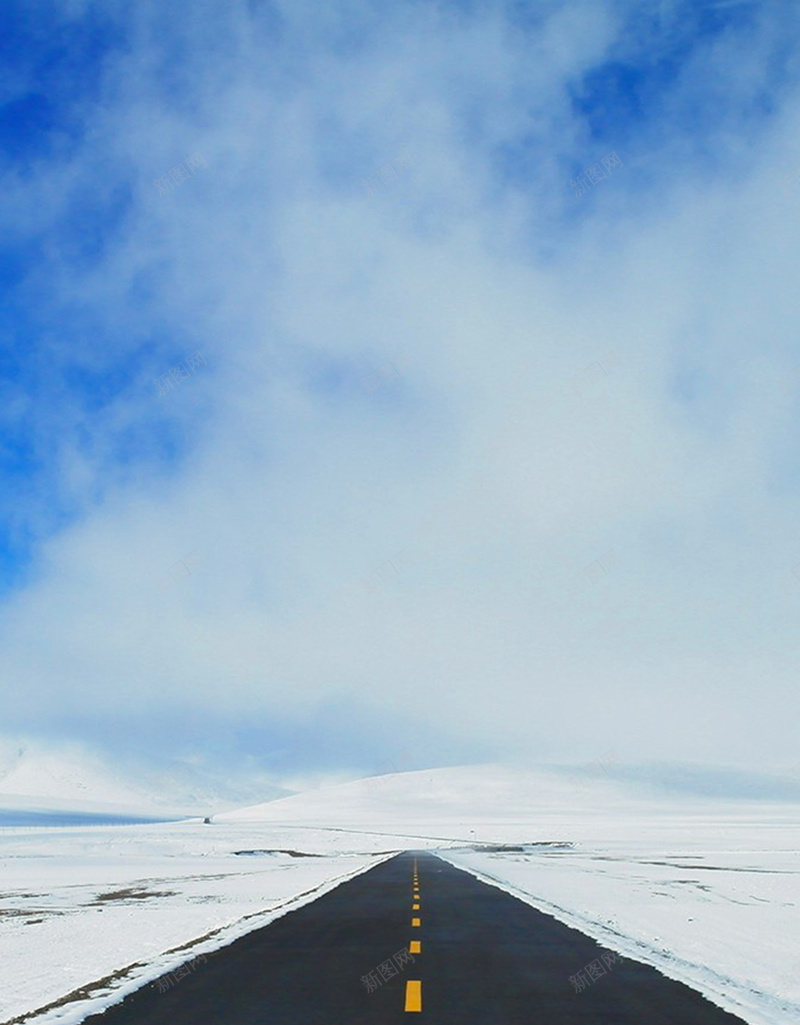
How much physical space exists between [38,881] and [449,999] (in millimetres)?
27477

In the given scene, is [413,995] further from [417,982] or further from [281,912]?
[281,912]

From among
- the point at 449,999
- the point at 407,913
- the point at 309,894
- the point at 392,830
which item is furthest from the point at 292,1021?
the point at 392,830

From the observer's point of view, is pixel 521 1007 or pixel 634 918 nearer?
pixel 521 1007

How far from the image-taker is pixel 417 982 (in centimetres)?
1091

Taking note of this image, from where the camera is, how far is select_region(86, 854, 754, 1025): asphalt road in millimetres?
8891

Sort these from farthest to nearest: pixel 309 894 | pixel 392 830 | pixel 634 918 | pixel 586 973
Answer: pixel 392 830 < pixel 309 894 < pixel 634 918 < pixel 586 973

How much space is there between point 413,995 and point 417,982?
100 centimetres

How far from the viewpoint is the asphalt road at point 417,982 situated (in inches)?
350

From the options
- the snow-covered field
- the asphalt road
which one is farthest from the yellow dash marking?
the snow-covered field

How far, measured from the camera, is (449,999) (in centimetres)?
976

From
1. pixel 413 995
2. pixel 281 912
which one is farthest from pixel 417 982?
pixel 281 912

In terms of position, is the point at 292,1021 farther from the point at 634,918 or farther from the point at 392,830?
the point at 392,830

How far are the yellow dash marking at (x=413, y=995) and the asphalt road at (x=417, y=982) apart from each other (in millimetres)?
12

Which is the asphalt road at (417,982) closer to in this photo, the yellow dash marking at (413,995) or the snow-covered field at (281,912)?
the yellow dash marking at (413,995)
